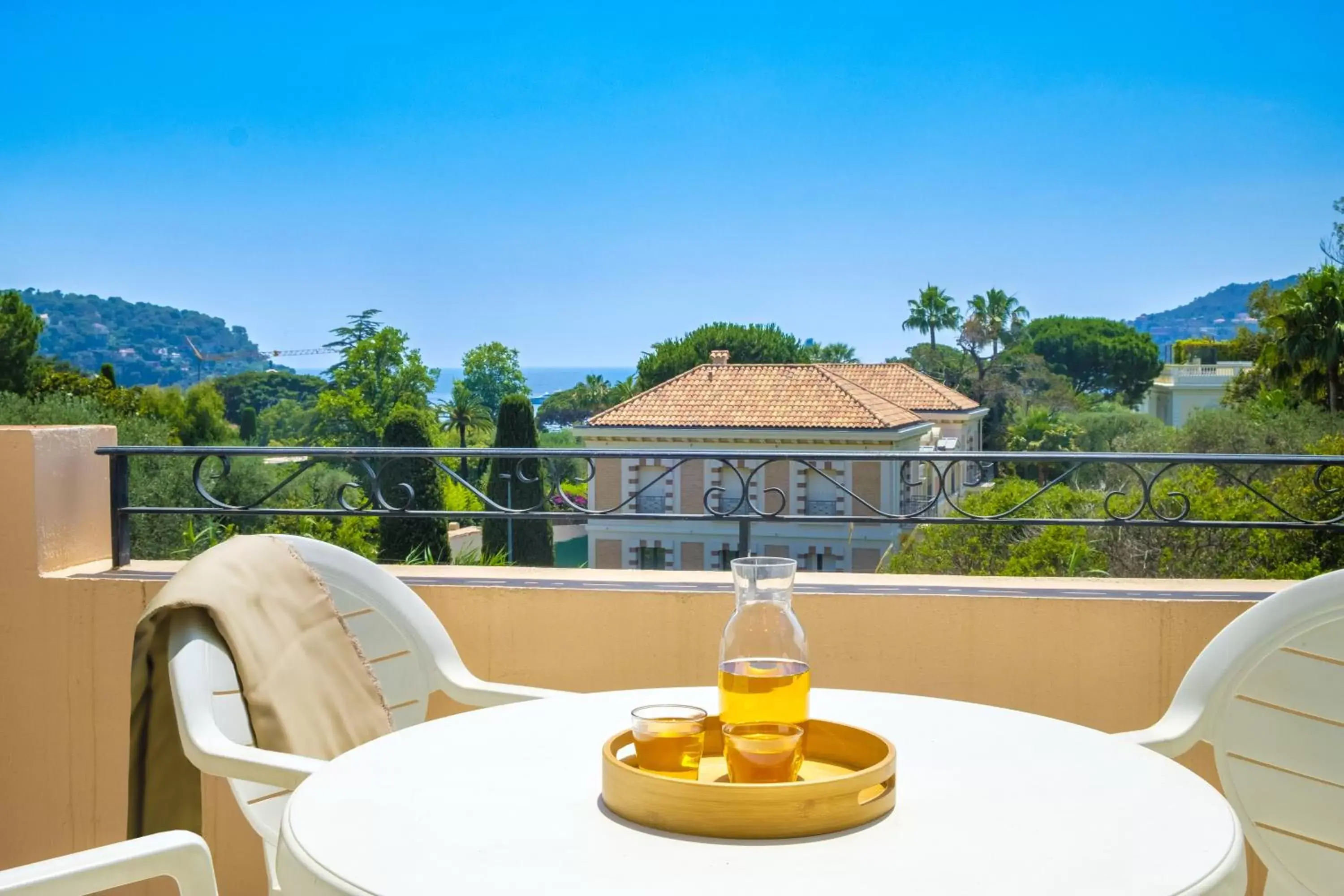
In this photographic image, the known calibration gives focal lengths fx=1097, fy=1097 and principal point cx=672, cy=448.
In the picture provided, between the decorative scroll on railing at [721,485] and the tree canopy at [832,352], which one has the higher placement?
the tree canopy at [832,352]

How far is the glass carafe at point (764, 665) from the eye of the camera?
952mm

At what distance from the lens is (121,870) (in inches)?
37.9

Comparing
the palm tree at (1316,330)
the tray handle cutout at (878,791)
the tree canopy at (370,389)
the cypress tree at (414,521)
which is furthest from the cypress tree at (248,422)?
the tray handle cutout at (878,791)

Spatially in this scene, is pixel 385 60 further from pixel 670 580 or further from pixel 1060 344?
pixel 670 580

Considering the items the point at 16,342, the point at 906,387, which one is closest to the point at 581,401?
the point at 906,387

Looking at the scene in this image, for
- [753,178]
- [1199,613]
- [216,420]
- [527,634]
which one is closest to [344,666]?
[527,634]

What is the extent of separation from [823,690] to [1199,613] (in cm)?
116

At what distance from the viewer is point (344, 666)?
59.4 inches

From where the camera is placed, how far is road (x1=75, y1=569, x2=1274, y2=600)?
2178mm

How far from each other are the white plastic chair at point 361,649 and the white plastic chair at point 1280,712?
0.88 meters

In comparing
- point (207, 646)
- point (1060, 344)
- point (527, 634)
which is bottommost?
point (527, 634)

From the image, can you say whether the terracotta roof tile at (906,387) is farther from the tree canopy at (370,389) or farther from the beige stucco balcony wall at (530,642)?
the beige stucco balcony wall at (530,642)

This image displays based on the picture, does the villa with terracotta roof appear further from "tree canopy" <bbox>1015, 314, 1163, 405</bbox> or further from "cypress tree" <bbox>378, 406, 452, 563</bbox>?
"tree canopy" <bbox>1015, 314, 1163, 405</bbox>

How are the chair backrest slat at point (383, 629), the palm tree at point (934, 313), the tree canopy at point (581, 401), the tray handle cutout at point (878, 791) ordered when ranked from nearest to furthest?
the tray handle cutout at point (878, 791), the chair backrest slat at point (383, 629), the tree canopy at point (581, 401), the palm tree at point (934, 313)
